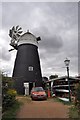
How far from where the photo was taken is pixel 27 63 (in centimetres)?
3017

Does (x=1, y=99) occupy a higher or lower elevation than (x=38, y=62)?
lower

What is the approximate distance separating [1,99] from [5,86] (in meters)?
0.70

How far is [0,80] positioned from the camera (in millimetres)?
9766

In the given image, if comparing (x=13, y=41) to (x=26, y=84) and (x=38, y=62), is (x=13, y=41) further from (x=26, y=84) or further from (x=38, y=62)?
(x=26, y=84)

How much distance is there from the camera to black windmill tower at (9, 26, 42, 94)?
29.1 m

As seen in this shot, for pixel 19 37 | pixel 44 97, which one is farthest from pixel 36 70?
pixel 44 97

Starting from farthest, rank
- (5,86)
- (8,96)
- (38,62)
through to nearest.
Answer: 1. (38,62)
2. (8,96)
3. (5,86)

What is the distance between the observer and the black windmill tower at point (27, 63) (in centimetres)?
2906

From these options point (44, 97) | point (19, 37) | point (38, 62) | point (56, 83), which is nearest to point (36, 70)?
point (38, 62)

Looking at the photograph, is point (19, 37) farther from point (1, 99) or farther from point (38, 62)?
point (1, 99)

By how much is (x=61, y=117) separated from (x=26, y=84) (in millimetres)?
18499

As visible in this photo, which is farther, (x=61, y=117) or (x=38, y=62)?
(x=38, y=62)

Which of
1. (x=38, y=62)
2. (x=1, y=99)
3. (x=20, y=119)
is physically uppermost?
(x=38, y=62)

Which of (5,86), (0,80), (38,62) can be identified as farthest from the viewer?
(38,62)
